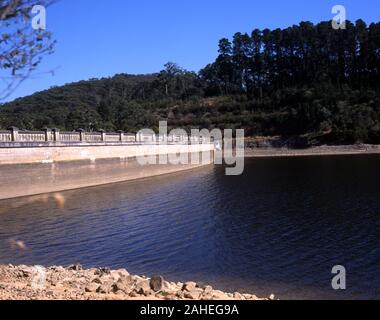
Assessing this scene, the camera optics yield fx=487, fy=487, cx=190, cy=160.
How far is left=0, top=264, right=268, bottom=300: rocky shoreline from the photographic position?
898cm

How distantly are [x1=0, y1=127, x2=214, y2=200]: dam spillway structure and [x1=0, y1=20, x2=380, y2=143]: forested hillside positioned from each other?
74.5ft

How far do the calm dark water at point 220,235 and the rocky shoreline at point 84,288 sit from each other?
3137mm

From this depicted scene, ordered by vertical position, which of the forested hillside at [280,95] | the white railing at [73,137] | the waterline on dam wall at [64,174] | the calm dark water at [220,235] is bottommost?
the calm dark water at [220,235]

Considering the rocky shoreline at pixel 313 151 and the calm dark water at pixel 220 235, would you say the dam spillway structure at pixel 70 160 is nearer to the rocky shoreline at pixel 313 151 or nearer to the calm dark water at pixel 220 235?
the calm dark water at pixel 220 235

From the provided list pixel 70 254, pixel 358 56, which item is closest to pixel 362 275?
pixel 70 254

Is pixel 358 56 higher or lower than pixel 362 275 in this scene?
higher

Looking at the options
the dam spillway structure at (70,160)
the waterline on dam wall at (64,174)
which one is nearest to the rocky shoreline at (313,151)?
the dam spillway structure at (70,160)

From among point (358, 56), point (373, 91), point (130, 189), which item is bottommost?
point (130, 189)

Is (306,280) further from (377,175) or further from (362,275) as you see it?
(377,175)

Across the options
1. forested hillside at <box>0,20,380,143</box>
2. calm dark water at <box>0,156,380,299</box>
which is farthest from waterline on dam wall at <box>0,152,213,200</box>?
forested hillside at <box>0,20,380,143</box>

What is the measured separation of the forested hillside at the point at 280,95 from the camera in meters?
96.8

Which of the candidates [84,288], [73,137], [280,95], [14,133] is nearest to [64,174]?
[73,137]

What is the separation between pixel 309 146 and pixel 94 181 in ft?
212
